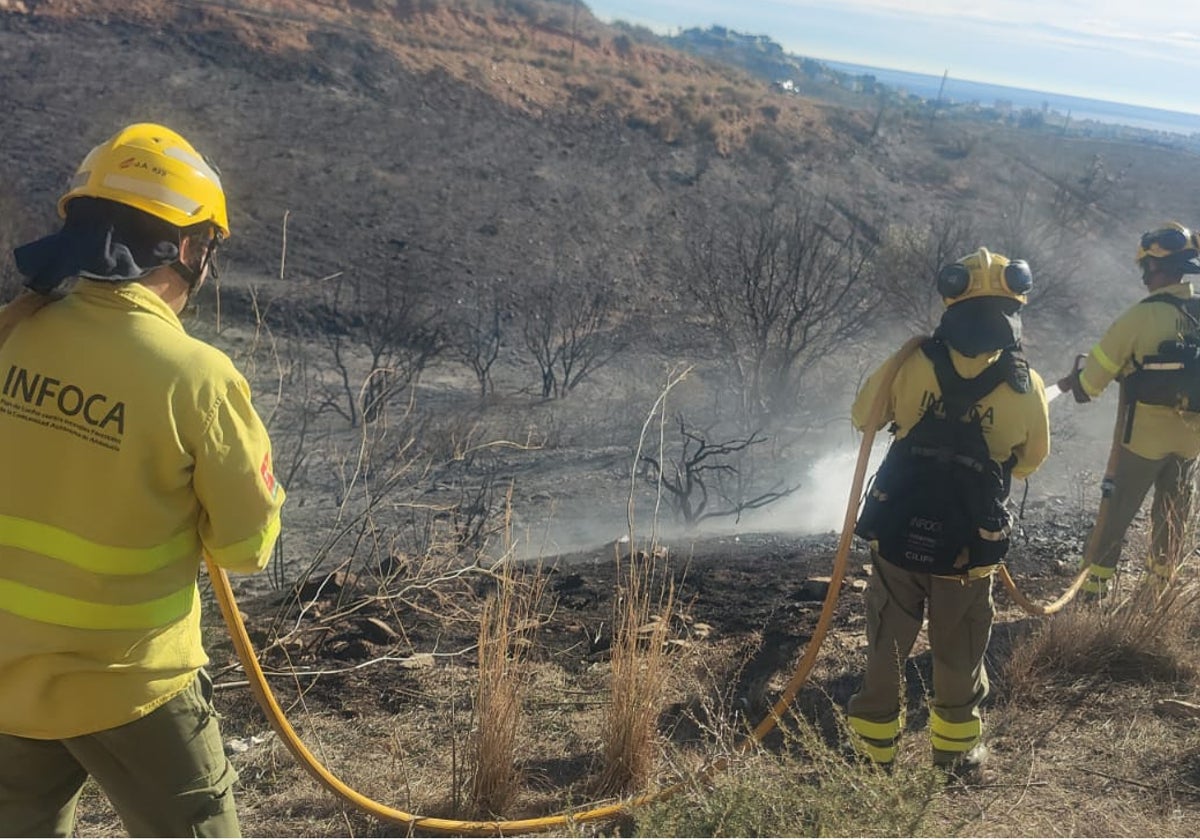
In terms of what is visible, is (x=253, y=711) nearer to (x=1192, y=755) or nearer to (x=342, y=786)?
(x=342, y=786)

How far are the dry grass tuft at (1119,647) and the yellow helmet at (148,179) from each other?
138 inches

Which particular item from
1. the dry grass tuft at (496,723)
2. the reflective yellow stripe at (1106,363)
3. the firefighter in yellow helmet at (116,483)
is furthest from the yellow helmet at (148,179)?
the reflective yellow stripe at (1106,363)

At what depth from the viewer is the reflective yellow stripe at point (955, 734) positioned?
3.12 m

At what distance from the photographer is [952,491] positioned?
297 cm

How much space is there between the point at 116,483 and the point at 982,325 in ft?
8.07

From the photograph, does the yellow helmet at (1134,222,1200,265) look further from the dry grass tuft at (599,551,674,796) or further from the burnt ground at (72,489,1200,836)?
the dry grass tuft at (599,551,674,796)

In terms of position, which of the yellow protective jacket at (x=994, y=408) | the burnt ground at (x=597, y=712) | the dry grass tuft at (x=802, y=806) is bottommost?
the burnt ground at (x=597, y=712)

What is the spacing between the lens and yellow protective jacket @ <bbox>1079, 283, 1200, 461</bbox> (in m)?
4.34

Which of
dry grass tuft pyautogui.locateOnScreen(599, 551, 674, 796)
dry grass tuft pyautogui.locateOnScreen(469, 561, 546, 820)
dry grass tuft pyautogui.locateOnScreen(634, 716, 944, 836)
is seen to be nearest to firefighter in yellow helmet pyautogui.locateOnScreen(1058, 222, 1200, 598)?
dry grass tuft pyautogui.locateOnScreen(634, 716, 944, 836)

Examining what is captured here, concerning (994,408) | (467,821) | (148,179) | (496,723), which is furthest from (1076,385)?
(148,179)

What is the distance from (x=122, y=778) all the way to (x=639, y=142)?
27.6 metres

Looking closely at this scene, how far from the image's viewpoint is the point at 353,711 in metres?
3.62

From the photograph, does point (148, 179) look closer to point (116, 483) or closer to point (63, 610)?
point (116, 483)

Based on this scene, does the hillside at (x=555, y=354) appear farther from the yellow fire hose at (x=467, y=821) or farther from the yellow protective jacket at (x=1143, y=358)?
the yellow protective jacket at (x=1143, y=358)
